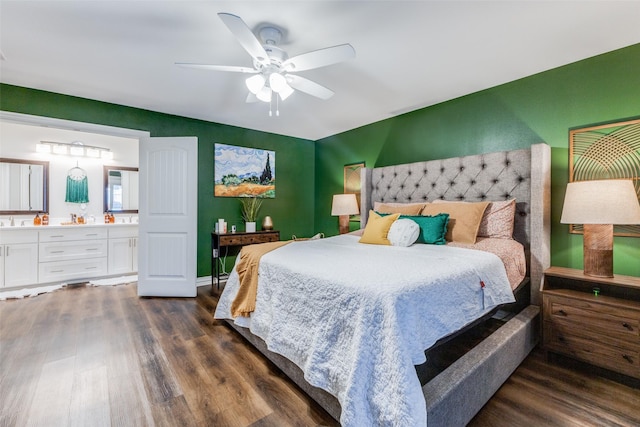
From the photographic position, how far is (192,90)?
291cm

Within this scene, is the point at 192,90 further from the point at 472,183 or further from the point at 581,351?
the point at 581,351

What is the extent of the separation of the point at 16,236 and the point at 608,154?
21.0 feet

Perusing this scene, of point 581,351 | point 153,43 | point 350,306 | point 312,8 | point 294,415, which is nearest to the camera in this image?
point 350,306

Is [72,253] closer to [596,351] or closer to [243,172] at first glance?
[243,172]

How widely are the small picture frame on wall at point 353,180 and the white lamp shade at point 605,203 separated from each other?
2.51m

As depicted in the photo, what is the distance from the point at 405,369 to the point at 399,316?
19 cm

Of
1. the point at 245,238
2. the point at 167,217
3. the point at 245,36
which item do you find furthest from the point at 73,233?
the point at 245,36

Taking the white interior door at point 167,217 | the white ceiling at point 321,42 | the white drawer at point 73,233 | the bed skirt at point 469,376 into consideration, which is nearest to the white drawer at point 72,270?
the white drawer at point 73,233

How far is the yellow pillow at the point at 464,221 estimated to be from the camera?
2.42 metres

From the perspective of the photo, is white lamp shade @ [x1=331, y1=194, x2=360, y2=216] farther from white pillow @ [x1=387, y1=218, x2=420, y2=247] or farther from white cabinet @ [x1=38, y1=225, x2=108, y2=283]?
white cabinet @ [x1=38, y1=225, x2=108, y2=283]

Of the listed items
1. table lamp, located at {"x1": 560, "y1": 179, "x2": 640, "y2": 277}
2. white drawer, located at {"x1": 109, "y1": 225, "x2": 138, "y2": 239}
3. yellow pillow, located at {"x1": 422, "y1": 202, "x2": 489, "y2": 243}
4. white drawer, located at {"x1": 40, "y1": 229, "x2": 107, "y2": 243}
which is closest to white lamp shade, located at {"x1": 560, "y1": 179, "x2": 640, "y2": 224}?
table lamp, located at {"x1": 560, "y1": 179, "x2": 640, "y2": 277}

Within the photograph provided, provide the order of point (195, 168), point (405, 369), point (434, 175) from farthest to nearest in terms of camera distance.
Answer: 1. point (195, 168)
2. point (434, 175)
3. point (405, 369)

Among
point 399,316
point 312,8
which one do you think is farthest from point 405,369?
point 312,8

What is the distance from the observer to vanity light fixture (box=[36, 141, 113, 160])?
412cm
